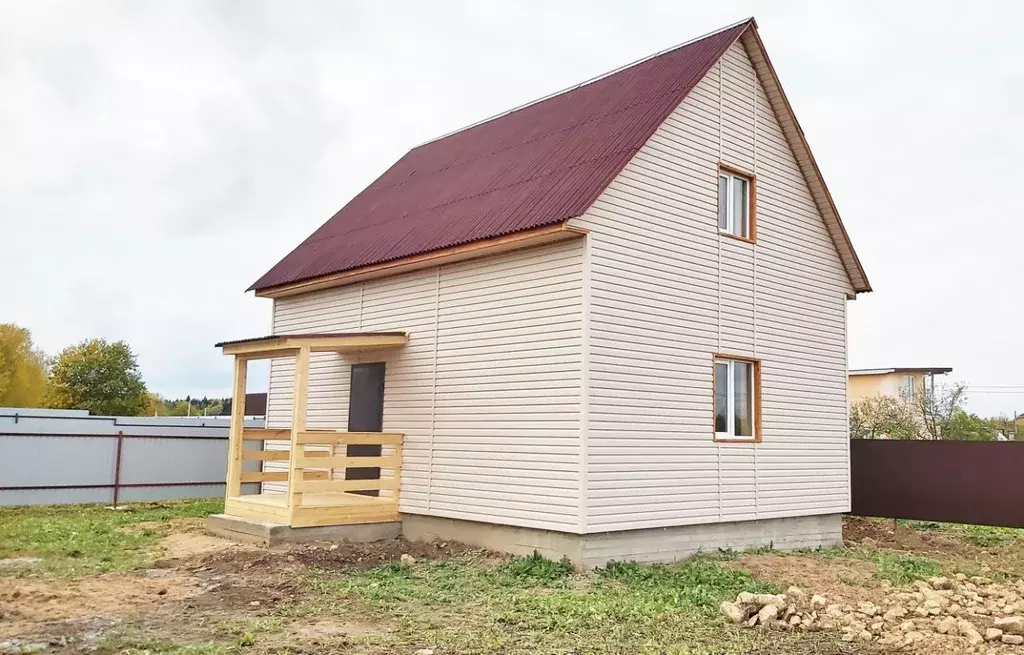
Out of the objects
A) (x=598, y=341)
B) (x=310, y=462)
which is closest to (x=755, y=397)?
(x=598, y=341)

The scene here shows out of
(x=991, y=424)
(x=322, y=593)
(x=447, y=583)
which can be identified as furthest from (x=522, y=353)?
(x=991, y=424)

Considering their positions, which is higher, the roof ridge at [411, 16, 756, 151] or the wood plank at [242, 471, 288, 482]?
the roof ridge at [411, 16, 756, 151]

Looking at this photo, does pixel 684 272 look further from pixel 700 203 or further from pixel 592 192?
pixel 592 192

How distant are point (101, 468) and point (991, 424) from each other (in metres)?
24.5

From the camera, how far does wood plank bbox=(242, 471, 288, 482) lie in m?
14.3

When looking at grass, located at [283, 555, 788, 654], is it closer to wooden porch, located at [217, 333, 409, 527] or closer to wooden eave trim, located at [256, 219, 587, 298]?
wooden porch, located at [217, 333, 409, 527]

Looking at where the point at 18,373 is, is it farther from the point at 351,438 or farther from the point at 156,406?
the point at 351,438

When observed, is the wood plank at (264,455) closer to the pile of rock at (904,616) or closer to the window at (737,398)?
the window at (737,398)

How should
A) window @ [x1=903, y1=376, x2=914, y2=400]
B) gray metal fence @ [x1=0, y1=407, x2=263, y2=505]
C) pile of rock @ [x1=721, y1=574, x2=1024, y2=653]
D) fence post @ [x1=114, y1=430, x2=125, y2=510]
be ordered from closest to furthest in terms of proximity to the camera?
pile of rock @ [x1=721, y1=574, x2=1024, y2=653]
gray metal fence @ [x1=0, y1=407, x2=263, y2=505]
fence post @ [x1=114, y1=430, x2=125, y2=510]
window @ [x1=903, y1=376, x2=914, y2=400]

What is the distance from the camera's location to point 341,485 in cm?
1273

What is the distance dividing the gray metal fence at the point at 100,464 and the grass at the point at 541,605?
10354 mm

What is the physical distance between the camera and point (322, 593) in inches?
380

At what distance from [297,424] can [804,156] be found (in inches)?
356

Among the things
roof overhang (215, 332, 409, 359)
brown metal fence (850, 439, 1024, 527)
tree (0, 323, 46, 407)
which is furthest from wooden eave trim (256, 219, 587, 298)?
tree (0, 323, 46, 407)
